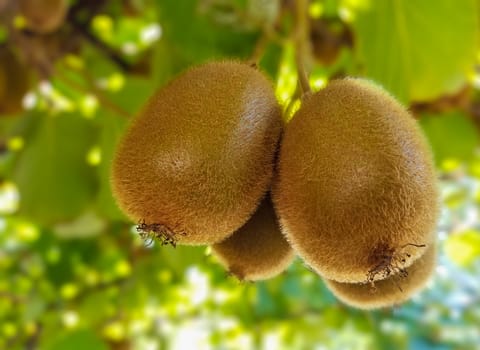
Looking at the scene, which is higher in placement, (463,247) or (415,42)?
(415,42)

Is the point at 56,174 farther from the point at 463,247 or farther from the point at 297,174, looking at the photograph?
the point at 463,247

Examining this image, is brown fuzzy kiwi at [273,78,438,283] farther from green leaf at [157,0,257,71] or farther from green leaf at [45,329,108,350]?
green leaf at [45,329,108,350]

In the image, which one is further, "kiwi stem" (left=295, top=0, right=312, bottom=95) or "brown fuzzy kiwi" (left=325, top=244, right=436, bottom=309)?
"kiwi stem" (left=295, top=0, right=312, bottom=95)

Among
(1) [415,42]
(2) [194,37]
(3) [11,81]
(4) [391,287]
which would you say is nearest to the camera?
(4) [391,287]

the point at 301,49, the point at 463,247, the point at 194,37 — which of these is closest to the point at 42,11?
the point at 194,37

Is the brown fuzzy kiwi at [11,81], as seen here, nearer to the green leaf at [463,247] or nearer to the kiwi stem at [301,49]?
the kiwi stem at [301,49]

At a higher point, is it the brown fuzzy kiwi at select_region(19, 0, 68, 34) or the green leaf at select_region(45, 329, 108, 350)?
the brown fuzzy kiwi at select_region(19, 0, 68, 34)

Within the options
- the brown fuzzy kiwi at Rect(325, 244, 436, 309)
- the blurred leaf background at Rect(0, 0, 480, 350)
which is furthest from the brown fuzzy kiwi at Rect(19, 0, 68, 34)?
the brown fuzzy kiwi at Rect(325, 244, 436, 309)

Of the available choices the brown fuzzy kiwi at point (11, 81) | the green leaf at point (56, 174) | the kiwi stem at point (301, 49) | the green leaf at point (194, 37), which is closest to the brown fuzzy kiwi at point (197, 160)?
the kiwi stem at point (301, 49)
